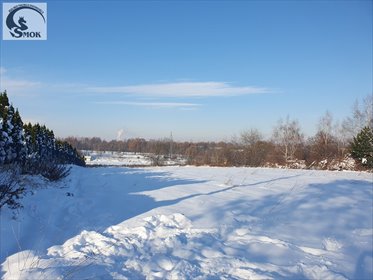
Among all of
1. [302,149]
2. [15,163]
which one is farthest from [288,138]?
[15,163]

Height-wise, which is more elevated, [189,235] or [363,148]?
[363,148]

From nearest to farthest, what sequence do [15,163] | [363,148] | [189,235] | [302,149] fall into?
[189,235] → [15,163] → [363,148] → [302,149]

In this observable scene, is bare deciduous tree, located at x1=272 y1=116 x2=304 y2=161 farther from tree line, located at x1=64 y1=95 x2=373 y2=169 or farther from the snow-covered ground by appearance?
the snow-covered ground

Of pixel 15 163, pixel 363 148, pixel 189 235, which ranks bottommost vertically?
pixel 189 235

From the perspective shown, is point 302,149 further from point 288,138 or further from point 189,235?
point 189,235

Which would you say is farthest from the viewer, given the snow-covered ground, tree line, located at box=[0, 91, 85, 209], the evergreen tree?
the evergreen tree

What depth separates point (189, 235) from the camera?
15.1ft

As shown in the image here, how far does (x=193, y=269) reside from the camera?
11.4 feet

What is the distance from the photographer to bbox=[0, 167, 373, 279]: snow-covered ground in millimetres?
3428

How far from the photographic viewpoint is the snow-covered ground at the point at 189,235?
3.43 m

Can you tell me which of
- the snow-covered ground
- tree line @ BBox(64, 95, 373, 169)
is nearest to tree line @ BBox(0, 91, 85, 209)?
the snow-covered ground

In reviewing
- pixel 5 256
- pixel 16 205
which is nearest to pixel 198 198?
pixel 16 205

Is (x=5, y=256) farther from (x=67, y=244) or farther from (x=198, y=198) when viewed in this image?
(x=198, y=198)

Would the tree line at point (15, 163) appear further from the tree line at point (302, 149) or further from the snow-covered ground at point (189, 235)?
the tree line at point (302, 149)
